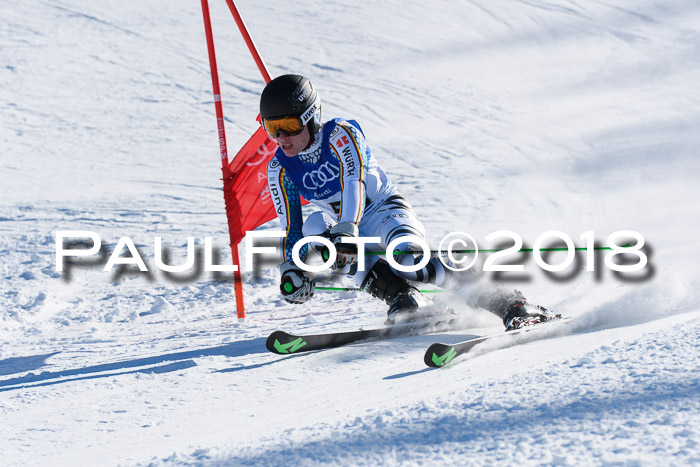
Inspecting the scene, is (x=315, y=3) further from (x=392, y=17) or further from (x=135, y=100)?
(x=135, y=100)

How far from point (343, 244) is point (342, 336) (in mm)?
502

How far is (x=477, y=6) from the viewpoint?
1508cm

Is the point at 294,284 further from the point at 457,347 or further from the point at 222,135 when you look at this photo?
the point at 222,135

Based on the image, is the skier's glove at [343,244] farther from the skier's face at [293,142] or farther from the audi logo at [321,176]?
the skier's face at [293,142]

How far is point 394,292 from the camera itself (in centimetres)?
417

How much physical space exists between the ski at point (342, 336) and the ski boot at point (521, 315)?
403 millimetres

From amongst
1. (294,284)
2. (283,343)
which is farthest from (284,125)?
(283,343)

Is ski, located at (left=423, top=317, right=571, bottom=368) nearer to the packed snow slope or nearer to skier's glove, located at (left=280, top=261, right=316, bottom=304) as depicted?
the packed snow slope

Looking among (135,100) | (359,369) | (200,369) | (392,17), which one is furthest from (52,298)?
(392,17)

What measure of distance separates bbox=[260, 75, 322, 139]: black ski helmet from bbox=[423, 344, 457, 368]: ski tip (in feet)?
4.62

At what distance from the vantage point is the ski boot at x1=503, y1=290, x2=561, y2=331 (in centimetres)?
373

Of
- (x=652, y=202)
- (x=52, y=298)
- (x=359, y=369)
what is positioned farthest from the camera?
(x=652, y=202)

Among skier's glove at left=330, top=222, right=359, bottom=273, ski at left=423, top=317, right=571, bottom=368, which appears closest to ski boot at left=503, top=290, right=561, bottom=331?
ski at left=423, top=317, right=571, bottom=368

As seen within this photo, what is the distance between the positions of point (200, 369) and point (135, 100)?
8296 mm
